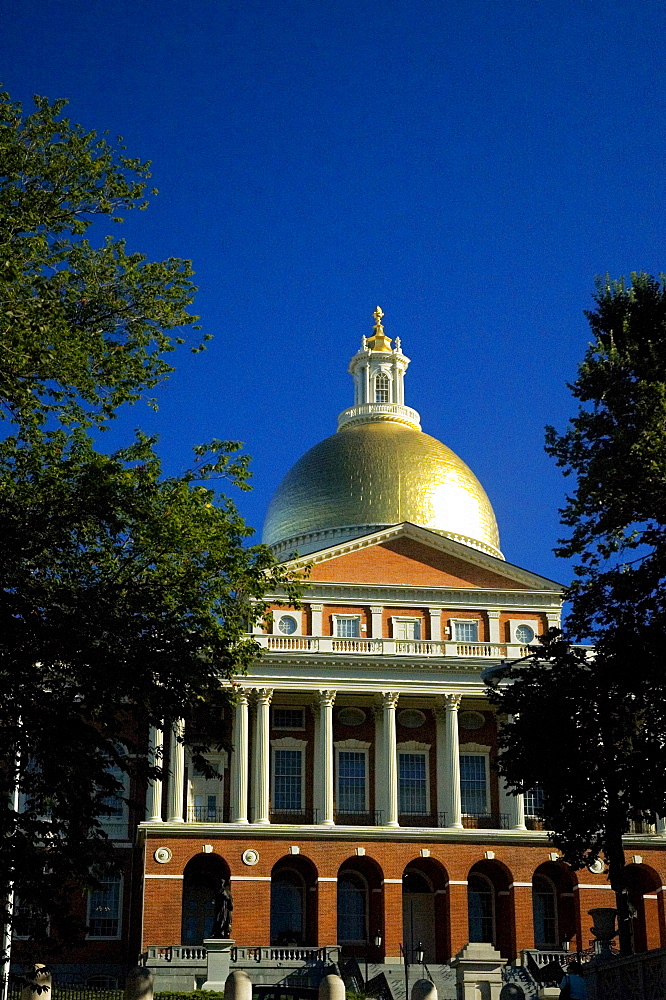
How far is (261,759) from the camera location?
2249 inches

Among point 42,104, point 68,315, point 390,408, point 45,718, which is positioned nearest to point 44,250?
point 68,315

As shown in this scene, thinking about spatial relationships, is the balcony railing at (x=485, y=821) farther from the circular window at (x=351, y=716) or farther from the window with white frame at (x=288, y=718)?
the window with white frame at (x=288, y=718)

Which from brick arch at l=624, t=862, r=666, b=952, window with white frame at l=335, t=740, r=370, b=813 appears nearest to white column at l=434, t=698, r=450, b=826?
window with white frame at l=335, t=740, r=370, b=813

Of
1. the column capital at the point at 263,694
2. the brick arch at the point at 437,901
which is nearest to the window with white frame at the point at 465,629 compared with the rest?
the column capital at the point at 263,694

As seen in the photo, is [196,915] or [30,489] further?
[196,915]

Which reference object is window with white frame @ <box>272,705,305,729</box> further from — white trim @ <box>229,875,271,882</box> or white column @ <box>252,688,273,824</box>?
white trim @ <box>229,875,271,882</box>

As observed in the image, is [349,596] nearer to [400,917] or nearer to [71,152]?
[400,917]

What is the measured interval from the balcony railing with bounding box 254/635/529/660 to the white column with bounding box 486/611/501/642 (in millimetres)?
1628

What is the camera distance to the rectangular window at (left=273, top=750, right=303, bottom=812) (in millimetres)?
58406

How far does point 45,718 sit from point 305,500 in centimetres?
4616

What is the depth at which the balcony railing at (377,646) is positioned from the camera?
5916 cm

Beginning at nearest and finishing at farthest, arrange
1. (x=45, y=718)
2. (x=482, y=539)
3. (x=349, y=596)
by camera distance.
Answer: (x=45, y=718) < (x=349, y=596) < (x=482, y=539)

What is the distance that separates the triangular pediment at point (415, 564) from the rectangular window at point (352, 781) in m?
7.69

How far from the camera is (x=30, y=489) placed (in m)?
24.6
